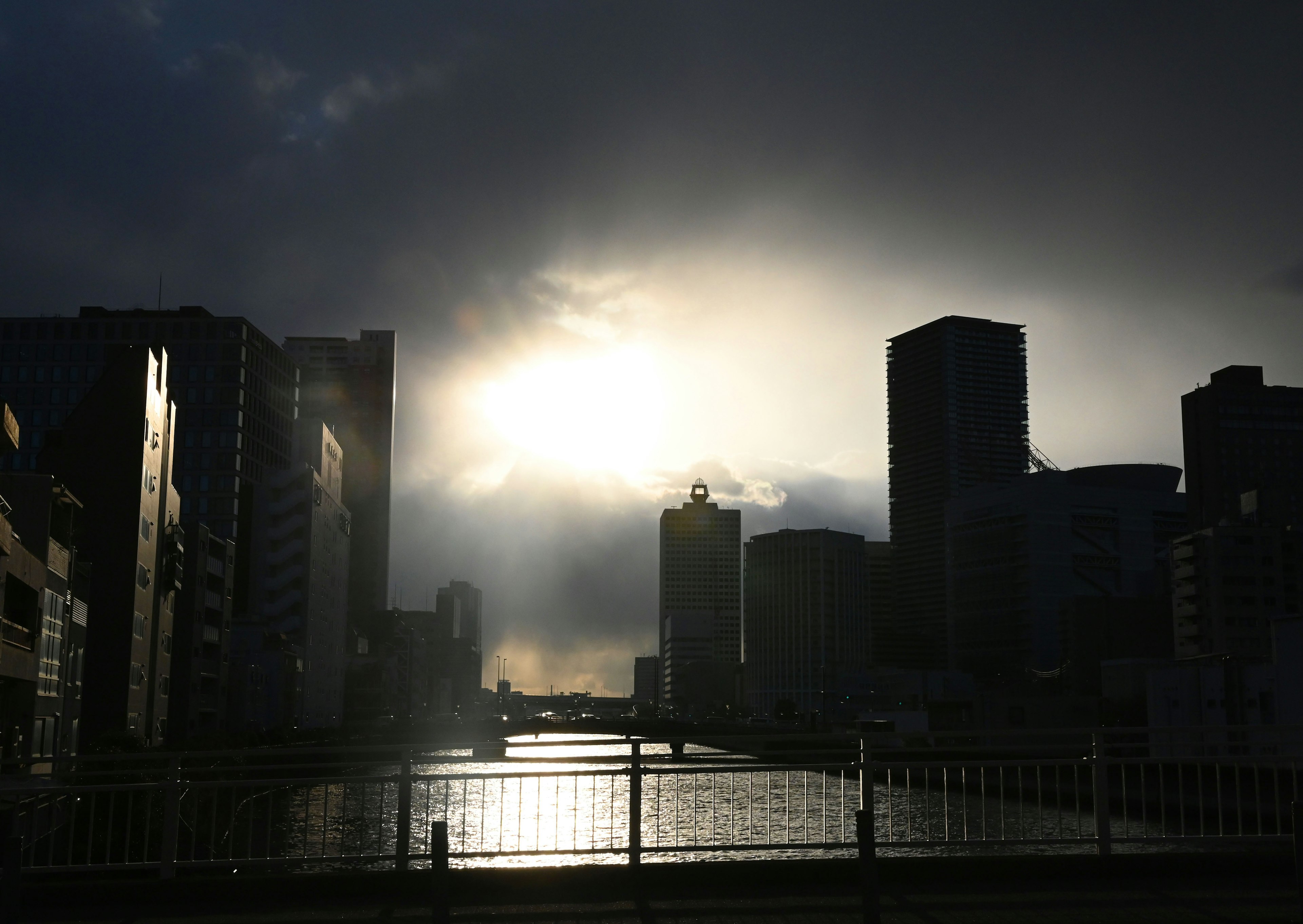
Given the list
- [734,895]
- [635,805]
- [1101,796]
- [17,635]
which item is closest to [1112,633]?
[17,635]

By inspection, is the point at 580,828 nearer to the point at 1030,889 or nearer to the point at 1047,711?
the point at 1030,889

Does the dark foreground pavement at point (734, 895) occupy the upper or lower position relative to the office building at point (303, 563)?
lower

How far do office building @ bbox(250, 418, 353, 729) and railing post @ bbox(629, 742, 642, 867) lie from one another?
411 ft

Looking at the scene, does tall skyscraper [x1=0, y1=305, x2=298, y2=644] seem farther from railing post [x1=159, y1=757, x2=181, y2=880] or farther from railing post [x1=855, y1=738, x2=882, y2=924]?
railing post [x1=855, y1=738, x2=882, y2=924]

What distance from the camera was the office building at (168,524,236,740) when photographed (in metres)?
90.8

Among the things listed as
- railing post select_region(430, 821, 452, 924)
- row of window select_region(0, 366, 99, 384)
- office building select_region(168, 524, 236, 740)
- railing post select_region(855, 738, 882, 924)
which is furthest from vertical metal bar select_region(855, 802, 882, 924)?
row of window select_region(0, 366, 99, 384)

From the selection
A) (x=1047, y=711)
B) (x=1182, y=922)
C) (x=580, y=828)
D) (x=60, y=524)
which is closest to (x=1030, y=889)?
(x=1182, y=922)

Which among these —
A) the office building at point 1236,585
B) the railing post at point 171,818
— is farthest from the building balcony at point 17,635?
the office building at point 1236,585

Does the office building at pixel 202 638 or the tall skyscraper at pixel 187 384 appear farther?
the tall skyscraper at pixel 187 384

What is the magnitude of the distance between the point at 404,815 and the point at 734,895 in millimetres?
3646

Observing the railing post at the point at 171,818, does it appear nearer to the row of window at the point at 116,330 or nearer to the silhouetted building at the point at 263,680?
the silhouetted building at the point at 263,680

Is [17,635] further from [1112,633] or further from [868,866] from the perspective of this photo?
[1112,633]

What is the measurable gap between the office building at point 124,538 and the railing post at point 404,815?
2317 inches

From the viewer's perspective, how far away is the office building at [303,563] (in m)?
140
